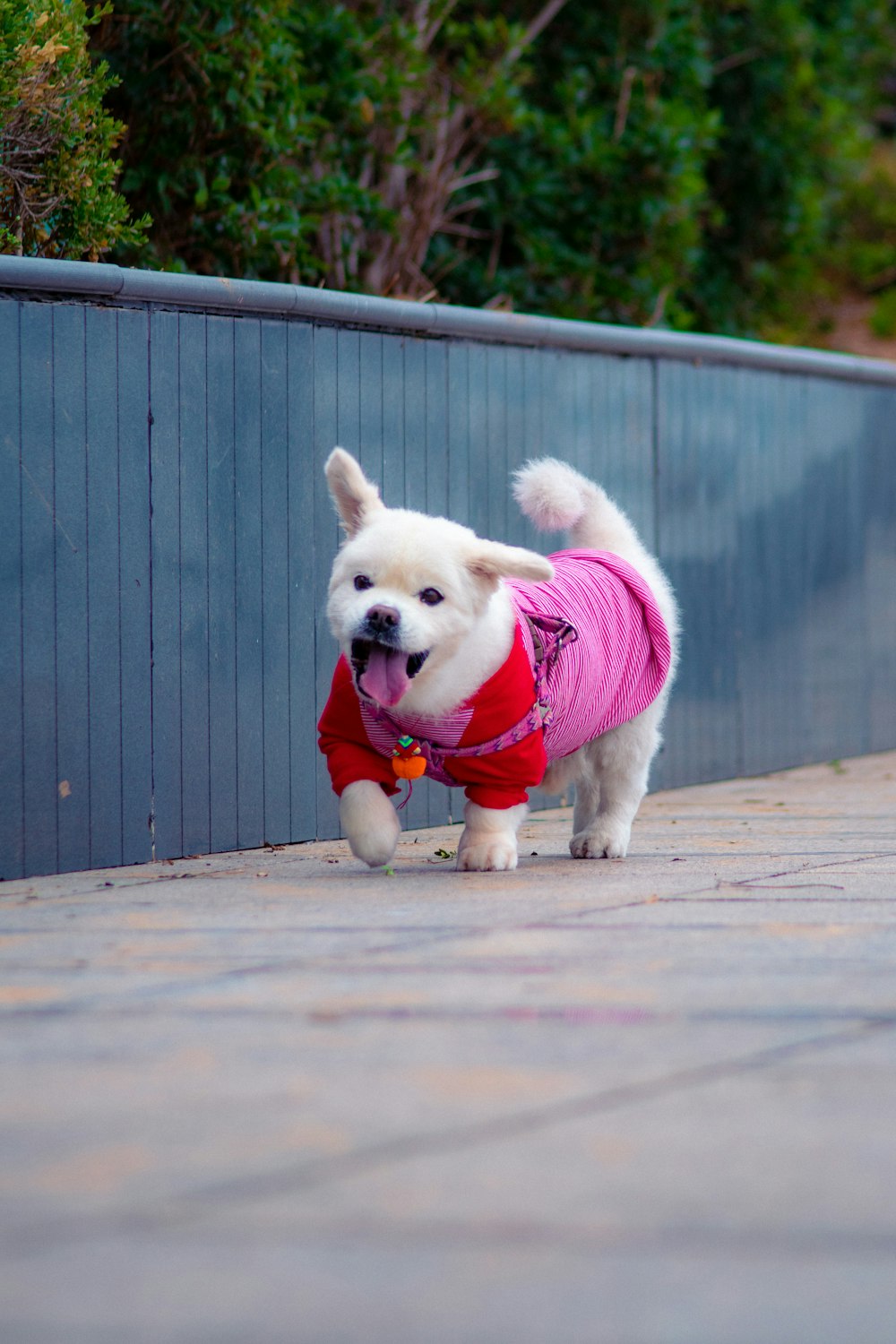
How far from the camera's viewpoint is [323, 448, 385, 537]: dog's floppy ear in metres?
5.11

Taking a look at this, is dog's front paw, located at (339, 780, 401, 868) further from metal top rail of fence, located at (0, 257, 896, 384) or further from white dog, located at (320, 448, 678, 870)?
metal top rail of fence, located at (0, 257, 896, 384)

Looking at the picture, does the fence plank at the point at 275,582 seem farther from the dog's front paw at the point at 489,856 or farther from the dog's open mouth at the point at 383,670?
the dog's open mouth at the point at 383,670

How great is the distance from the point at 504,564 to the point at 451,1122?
103 inches

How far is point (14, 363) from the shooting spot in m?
5.30

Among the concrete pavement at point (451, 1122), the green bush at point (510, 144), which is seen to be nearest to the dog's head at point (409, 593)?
the concrete pavement at point (451, 1122)

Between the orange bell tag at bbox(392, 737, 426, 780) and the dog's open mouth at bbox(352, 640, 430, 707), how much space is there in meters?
0.22

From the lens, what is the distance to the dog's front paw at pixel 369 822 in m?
4.93

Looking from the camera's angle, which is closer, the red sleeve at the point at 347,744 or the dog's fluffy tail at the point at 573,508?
the red sleeve at the point at 347,744

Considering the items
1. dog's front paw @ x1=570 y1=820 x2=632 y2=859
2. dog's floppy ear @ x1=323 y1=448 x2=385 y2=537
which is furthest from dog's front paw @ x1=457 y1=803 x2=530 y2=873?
dog's floppy ear @ x1=323 y1=448 x2=385 y2=537

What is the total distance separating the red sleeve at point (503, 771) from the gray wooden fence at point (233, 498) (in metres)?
1.15

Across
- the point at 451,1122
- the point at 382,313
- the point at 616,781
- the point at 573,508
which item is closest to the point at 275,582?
the point at 573,508

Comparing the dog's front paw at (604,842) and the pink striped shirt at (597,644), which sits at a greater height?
the pink striped shirt at (597,644)

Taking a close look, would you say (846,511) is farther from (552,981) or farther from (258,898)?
(552,981)

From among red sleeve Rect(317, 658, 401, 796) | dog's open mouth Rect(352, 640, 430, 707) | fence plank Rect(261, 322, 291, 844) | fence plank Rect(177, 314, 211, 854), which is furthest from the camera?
fence plank Rect(261, 322, 291, 844)
